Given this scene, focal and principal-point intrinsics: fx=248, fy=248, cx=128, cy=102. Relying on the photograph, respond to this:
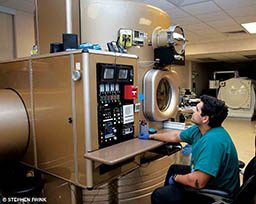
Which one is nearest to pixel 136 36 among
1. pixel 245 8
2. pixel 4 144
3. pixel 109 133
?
pixel 109 133

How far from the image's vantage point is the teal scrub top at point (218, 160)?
1.81 meters

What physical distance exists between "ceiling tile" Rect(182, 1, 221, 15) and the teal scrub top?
294 centimetres

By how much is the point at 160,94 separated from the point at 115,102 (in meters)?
1.10

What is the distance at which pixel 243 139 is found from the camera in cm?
598

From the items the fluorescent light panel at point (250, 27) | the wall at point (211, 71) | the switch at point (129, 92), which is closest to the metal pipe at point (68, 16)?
the switch at point (129, 92)

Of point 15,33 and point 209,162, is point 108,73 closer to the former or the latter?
point 209,162

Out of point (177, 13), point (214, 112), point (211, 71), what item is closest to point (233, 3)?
point (177, 13)

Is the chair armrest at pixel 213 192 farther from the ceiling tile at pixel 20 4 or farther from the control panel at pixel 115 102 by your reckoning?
the ceiling tile at pixel 20 4

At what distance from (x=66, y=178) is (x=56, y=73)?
907 mm

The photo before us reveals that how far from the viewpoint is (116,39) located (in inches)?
105

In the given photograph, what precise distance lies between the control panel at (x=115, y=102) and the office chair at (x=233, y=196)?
29.6 inches

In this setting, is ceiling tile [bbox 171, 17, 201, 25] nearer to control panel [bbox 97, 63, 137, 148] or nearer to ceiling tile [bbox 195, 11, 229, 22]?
ceiling tile [bbox 195, 11, 229, 22]

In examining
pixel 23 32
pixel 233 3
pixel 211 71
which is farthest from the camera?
pixel 211 71

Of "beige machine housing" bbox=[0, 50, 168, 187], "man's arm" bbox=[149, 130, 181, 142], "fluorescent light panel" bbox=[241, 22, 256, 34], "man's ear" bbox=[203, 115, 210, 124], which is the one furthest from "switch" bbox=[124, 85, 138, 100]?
"fluorescent light panel" bbox=[241, 22, 256, 34]
